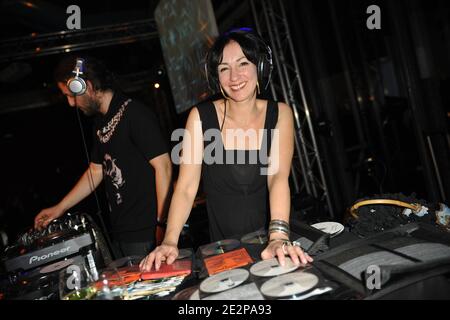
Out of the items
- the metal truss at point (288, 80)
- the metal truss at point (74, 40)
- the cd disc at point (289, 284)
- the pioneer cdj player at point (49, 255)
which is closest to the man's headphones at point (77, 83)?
the pioneer cdj player at point (49, 255)

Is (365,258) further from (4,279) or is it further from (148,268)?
(4,279)

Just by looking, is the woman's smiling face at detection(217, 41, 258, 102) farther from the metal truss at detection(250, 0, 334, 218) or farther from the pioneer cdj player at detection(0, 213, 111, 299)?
the metal truss at detection(250, 0, 334, 218)

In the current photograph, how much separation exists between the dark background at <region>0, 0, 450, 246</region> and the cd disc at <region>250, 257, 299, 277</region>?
2.06m

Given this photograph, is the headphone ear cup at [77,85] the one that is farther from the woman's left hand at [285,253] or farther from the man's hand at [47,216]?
the woman's left hand at [285,253]

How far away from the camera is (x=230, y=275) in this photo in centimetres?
107

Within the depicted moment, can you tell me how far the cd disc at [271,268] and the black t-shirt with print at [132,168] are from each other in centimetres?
129

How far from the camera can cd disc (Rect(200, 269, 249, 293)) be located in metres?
0.99

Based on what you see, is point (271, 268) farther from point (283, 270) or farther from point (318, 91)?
point (318, 91)

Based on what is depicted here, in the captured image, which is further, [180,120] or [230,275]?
[180,120]

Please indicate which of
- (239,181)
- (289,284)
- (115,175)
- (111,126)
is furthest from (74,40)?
(289,284)

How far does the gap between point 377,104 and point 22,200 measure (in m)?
8.83

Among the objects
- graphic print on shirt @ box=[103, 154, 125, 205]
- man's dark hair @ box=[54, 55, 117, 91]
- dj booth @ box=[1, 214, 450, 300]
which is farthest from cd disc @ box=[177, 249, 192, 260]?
man's dark hair @ box=[54, 55, 117, 91]

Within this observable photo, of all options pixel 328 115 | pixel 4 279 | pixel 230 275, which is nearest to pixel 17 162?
pixel 328 115

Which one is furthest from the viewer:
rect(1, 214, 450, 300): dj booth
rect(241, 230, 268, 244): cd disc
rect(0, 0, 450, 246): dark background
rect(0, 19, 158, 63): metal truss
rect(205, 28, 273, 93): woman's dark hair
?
rect(0, 19, 158, 63): metal truss
